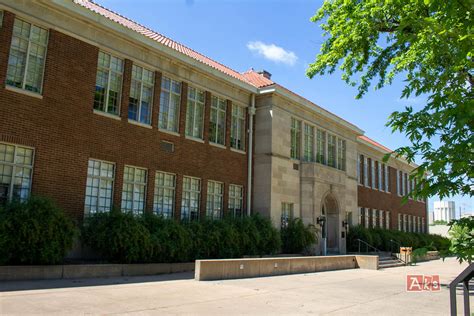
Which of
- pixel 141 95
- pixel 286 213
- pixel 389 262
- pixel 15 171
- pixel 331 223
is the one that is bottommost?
pixel 389 262

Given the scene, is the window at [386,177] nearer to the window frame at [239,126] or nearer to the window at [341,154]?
the window at [341,154]

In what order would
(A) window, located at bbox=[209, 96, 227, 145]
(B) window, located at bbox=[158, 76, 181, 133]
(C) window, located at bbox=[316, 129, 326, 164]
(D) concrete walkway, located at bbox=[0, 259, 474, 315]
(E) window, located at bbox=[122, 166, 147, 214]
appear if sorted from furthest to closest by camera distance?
(C) window, located at bbox=[316, 129, 326, 164], (A) window, located at bbox=[209, 96, 227, 145], (B) window, located at bbox=[158, 76, 181, 133], (E) window, located at bbox=[122, 166, 147, 214], (D) concrete walkway, located at bbox=[0, 259, 474, 315]

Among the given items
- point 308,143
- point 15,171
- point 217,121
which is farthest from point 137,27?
point 308,143

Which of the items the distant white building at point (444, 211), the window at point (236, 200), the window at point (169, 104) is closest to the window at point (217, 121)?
the window at point (169, 104)

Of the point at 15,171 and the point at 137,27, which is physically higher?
the point at 137,27

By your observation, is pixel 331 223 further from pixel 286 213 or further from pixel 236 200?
pixel 236 200

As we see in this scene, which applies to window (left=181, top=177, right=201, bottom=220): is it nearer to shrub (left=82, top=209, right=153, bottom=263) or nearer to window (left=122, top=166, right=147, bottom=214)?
window (left=122, top=166, right=147, bottom=214)

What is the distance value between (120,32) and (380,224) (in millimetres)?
28097

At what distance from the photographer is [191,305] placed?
9242 mm

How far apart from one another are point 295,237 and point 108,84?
11937 millimetres

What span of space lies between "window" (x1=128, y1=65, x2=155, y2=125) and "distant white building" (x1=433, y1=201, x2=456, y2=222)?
103154mm

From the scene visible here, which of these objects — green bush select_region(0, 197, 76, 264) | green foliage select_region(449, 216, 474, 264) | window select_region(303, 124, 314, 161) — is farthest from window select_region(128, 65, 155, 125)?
green foliage select_region(449, 216, 474, 264)

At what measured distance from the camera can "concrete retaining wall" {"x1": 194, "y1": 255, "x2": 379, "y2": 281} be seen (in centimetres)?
1352

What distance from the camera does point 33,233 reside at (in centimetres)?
1189
